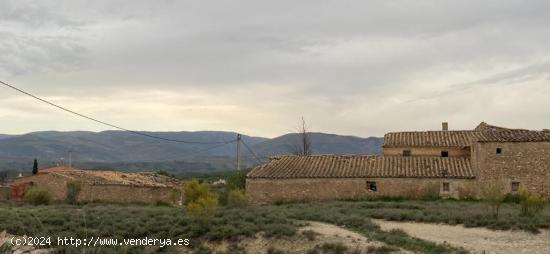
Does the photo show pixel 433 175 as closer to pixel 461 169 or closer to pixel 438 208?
pixel 461 169

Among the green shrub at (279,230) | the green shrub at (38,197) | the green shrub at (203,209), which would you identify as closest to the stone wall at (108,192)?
the green shrub at (38,197)

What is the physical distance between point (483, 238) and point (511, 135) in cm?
1496

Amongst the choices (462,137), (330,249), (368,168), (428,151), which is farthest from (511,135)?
(330,249)

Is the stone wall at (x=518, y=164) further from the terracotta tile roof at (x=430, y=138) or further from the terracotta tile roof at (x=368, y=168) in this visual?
the terracotta tile roof at (x=430, y=138)

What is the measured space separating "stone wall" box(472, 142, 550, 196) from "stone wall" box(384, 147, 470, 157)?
3.69 metres

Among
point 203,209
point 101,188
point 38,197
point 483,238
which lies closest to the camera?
point 483,238

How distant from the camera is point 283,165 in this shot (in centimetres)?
3425

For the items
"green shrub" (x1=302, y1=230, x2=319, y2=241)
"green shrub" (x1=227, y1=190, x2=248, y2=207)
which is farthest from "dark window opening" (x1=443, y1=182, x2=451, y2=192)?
"green shrub" (x1=302, y1=230, x2=319, y2=241)

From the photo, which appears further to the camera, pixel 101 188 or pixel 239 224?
pixel 101 188

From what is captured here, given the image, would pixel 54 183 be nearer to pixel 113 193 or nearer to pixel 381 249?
pixel 113 193

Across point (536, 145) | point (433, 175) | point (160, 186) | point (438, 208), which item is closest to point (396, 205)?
point (438, 208)

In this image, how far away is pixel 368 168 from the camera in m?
32.3

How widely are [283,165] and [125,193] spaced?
36.9 ft

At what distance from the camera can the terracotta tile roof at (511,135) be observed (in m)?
29.9
